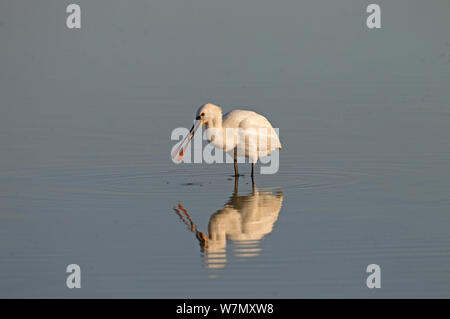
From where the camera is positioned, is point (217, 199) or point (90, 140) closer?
A: point (217, 199)

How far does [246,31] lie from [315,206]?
15830mm

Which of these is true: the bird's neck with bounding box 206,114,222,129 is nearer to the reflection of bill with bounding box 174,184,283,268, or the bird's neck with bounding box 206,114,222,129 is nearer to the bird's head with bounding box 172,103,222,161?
the bird's head with bounding box 172,103,222,161

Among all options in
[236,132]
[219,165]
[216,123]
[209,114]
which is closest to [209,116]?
[209,114]

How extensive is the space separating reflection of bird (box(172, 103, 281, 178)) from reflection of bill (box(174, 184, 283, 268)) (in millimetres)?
1097

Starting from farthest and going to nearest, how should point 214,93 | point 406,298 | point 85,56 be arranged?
point 85,56 → point 214,93 → point 406,298

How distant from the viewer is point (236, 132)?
1412cm

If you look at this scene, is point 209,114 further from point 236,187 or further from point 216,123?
point 236,187

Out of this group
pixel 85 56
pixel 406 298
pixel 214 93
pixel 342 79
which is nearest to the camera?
pixel 406 298

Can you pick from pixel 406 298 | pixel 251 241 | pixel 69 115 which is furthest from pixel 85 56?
pixel 406 298

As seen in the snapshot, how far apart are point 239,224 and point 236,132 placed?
297 centimetres

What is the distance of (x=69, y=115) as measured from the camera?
1847cm

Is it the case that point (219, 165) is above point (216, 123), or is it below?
below

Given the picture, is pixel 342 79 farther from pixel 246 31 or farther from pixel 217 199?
pixel 217 199

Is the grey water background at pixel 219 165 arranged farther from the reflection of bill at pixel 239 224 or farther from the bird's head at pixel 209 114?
the bird's head at pixel 209 114
